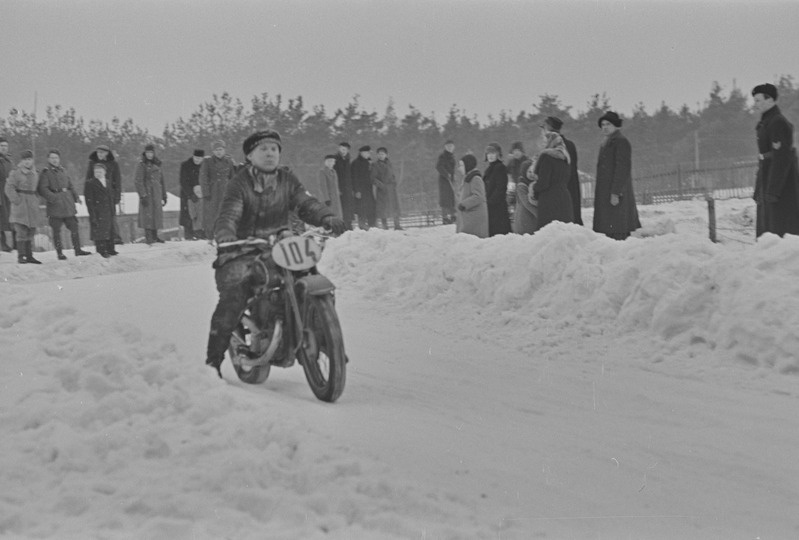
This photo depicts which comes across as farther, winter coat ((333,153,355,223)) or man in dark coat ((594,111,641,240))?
winter coat ((333,153,355,223))

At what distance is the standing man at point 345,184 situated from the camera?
50.7ft

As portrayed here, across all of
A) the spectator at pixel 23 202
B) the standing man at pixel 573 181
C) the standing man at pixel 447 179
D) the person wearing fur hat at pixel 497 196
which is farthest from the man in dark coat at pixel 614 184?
the spectator at pixel 23 202

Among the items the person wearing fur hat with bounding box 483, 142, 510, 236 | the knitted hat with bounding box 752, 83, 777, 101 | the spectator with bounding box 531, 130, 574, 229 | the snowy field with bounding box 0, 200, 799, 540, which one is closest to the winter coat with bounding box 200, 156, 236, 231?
the snowy field with bounding box 0, 200, 799, 540

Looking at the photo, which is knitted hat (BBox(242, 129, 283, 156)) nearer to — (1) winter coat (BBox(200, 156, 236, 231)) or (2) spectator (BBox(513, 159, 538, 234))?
(1) winter coat (BBox(200, 156, 236, 231))

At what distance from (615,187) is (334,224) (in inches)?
208

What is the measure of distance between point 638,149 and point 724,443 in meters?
24.8

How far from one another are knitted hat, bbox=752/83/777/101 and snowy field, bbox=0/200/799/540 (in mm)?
1771

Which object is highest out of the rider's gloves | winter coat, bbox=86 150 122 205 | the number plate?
winter coat, bbox=86 150 122 205

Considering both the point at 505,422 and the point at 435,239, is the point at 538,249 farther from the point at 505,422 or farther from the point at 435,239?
the point at 505,422

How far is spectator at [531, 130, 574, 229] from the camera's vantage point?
973cm

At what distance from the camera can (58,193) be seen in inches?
501

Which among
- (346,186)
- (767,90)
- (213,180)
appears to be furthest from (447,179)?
(767,90)

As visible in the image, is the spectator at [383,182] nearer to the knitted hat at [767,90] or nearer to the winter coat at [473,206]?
the winter coat at [473,206]

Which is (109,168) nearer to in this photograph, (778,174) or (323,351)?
(323,351)
